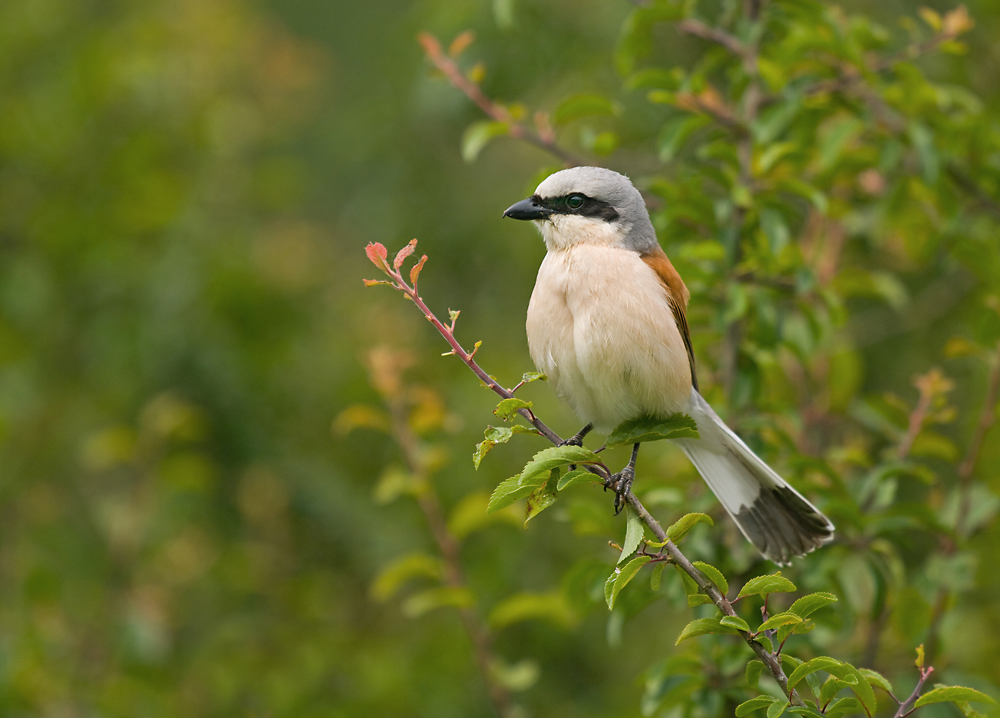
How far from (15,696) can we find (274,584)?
1264 mm

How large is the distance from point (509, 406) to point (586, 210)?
116 cm

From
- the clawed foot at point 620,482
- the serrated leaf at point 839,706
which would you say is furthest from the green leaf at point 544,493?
the serrated leaf at point 839,706

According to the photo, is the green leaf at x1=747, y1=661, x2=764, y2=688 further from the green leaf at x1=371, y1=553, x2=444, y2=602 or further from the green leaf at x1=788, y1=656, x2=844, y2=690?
the green leaf at x1=371, y1=553, x2=444, y2=602

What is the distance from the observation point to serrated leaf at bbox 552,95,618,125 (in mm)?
3127

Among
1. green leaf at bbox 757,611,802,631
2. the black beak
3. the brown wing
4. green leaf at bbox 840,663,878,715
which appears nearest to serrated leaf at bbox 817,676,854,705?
green leaf at bbox 840,663,878,715

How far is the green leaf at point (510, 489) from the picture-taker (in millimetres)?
2039

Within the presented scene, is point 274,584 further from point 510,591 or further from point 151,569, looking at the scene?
point 510,591

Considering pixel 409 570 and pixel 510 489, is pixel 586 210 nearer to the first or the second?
pixel 510 489

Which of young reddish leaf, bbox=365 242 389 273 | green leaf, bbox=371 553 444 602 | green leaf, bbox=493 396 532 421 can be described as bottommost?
green leaf, bbox=493 396 532 421

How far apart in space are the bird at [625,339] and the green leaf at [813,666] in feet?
2.65

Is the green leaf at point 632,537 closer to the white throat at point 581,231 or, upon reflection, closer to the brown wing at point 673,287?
the brown wing at point 673,287

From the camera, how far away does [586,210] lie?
9.61 ft

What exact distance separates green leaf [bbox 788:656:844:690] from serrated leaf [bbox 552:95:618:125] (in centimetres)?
197

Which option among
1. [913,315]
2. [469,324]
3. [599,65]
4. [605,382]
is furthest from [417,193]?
[605,382]
